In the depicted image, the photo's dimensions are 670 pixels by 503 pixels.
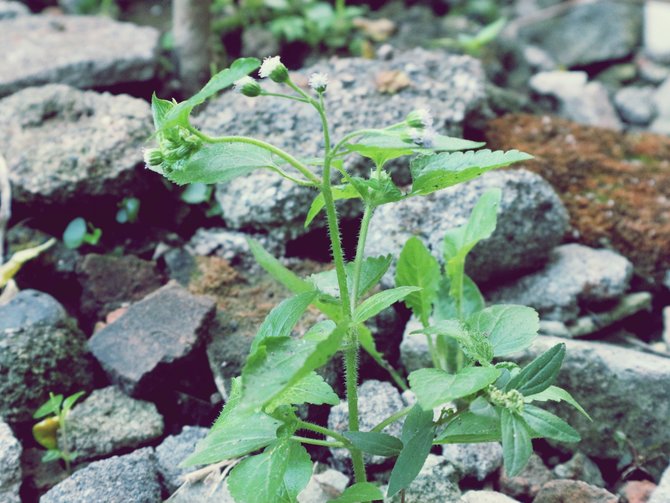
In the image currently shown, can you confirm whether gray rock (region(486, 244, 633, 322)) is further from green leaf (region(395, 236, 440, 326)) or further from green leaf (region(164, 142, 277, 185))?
green leaf (region(164, 142, 277, 185))

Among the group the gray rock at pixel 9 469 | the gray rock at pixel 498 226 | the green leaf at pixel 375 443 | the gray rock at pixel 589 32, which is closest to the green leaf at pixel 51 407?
the gray rock at pixel 9 469

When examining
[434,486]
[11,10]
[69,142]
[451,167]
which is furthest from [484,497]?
[11,10]

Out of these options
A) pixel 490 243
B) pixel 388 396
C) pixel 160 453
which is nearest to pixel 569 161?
pixel 490 243

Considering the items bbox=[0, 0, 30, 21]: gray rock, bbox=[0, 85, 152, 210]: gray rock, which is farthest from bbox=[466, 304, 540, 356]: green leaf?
bbox=[0, 0, 30, 21]: gray rock

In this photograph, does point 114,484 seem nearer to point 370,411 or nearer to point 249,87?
point 370,411

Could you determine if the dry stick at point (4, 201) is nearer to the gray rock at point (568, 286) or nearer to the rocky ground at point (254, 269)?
the rocky ground at point (254, 269)

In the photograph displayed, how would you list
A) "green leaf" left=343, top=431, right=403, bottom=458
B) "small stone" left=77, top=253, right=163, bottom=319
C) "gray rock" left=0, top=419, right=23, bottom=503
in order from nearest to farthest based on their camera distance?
"green leaf" left=343, top=431, right=403, bottom=458 < "gray rock" left=0, top=419, right=23, bottom=503 < "small stone" left=77, top=253, right=163, bottom=319
